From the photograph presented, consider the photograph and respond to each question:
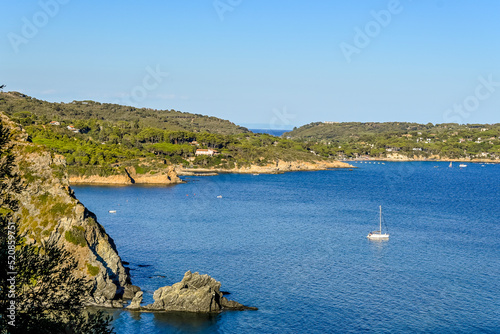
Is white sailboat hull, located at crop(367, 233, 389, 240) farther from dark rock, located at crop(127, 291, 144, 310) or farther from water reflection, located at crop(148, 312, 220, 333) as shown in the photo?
dark rock, located at crop(127, 291, 144, 310)

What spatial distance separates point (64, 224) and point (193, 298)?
1068 centimetres

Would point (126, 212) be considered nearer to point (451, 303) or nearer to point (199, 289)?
point (199, 289)

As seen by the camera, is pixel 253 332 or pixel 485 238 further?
pixel 485 238

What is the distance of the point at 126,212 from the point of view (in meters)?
74.9

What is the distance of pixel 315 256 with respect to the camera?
50906 mm

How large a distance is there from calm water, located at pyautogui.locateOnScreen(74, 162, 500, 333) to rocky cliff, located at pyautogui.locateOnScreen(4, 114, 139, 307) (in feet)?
8.36

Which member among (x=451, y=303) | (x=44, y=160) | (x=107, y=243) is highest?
(x=44, y=160)

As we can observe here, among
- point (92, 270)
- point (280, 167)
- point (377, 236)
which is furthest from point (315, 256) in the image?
point (280, 167)

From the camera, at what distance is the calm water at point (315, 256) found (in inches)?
1346

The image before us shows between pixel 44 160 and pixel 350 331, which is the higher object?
pixel 44 160

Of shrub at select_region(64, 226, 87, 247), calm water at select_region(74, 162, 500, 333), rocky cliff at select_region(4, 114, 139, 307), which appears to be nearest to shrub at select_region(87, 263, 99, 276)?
rocky cliff at select_region(4, 114, 139, 307)

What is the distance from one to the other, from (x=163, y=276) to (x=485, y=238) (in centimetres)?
4083

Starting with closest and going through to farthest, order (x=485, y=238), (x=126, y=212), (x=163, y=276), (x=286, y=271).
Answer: (x=163, y=276)
(x=286, y=271)
(x=485, y=238)
(x=126, y=212)

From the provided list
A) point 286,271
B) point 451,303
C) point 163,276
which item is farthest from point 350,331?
point 163,276
